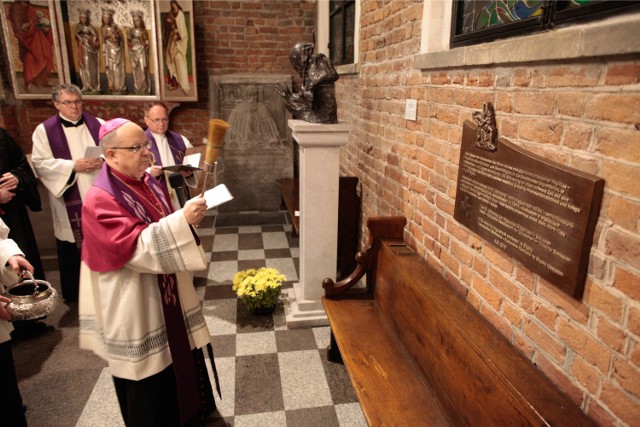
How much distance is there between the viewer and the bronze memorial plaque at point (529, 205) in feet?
4.47

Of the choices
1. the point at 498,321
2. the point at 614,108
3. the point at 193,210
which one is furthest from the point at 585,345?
the point at 193,210

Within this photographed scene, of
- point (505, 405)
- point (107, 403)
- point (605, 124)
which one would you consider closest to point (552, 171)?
point (605, 124)

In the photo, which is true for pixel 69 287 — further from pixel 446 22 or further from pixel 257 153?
pixel 446 22

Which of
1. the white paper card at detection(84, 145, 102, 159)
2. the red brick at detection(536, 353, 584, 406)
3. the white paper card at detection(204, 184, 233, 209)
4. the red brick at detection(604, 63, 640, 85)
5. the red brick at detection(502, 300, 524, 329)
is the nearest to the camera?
the red brick at detection(604, 63, 640, 85)

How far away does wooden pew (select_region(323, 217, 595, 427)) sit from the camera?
1.51 metres

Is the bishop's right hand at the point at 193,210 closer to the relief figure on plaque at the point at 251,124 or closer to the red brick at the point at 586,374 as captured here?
the red brick at the point at 586,374

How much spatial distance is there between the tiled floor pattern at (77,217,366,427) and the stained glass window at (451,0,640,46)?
7.15 feet

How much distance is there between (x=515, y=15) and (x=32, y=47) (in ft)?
18.9

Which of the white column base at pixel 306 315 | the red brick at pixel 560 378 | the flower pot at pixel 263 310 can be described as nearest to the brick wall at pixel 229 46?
the flower pot at pixel 263 310

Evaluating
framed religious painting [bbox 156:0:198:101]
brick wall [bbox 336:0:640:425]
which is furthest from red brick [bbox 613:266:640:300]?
framed religious painting [bbox 156:0:198:101]

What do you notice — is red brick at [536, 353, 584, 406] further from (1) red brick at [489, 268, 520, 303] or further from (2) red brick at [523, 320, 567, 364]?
(1) red brick at [489, 268, 520, 303]

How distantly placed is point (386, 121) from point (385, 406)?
2.13 meters

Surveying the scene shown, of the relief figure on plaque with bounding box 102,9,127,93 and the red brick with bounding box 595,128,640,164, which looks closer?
the red brick with bounding box 595,128,640,164

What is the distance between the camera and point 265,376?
9.52ft
